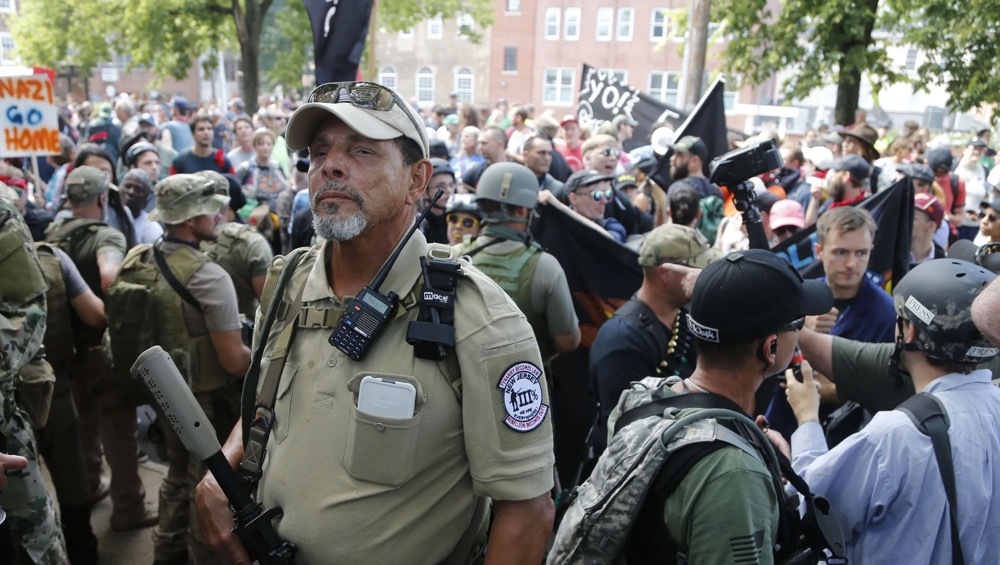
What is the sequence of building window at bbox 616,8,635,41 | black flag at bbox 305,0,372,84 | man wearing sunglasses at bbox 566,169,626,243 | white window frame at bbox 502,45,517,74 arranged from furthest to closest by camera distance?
white window frame at bbox 502,45,517,74
building window at bbox 616,8,635,41
man wearing sunglasses at bbox 566,169,626,243
black flag at bbox 305,0,372,84

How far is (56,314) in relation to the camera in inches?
174

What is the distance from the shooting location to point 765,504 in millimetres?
1948

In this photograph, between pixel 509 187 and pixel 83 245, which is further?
pixel 83 245

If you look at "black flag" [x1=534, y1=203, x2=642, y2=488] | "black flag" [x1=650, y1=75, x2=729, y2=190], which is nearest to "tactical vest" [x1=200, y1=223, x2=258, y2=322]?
"black flag" [x1=534, y1=203, x2=642, y2=488]

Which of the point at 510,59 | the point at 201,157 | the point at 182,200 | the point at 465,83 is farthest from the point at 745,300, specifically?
the point at 465,83

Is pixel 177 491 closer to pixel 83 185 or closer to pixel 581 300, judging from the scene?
pixel 83 185

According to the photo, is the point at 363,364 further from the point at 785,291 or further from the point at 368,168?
the point at 785,291

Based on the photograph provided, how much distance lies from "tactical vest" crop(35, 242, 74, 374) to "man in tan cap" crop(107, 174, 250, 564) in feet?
1.39

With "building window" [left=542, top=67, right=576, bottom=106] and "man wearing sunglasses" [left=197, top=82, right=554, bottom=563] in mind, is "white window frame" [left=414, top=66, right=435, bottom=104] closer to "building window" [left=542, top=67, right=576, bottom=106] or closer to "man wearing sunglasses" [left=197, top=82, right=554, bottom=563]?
"building window" [left=542, top=67, right=576, bottom=106]

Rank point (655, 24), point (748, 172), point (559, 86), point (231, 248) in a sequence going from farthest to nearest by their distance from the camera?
1. point (559, 86)
2. point (655, 24)
3. point (231, 248)
4. point (748, 172)

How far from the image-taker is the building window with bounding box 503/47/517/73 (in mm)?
51406

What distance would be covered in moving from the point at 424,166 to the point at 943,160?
9.33 metres

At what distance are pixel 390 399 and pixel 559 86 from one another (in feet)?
165

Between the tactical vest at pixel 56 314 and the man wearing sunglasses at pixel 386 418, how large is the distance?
2.56 meters
